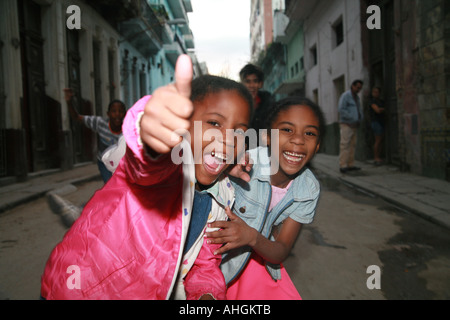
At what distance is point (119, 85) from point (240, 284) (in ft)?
45.7

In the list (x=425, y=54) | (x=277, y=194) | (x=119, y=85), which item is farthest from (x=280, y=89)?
(x=277, y=194)

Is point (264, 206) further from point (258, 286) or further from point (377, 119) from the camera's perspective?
point (377, 119)

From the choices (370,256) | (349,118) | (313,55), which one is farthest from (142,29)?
(370,256)

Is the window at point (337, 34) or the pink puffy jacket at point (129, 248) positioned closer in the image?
the pink puffy jacket at point (129, 248)

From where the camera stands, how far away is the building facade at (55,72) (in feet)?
21.7

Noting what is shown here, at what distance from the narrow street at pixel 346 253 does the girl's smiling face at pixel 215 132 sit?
1.37m

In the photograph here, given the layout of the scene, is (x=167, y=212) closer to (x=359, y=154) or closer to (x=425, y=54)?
(x=425, y=54)

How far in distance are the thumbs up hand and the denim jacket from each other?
0.78 m

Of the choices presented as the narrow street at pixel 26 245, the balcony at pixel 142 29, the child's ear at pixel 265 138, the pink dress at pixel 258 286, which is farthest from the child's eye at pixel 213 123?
the balcony at pixel 142 29

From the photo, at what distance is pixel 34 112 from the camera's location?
318 inches

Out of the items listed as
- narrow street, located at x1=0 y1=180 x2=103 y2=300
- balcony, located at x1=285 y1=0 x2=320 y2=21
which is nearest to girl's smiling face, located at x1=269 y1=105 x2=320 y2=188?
narrow street, located at x1=0 y1=180 x2=103 y2=300

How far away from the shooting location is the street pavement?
3.93 metres

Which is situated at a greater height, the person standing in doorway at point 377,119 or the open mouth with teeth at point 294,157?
the person standing in doorway at point 377,119

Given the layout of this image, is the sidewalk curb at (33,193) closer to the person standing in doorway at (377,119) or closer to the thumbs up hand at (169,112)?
the thumbs up hand at (169,112)
